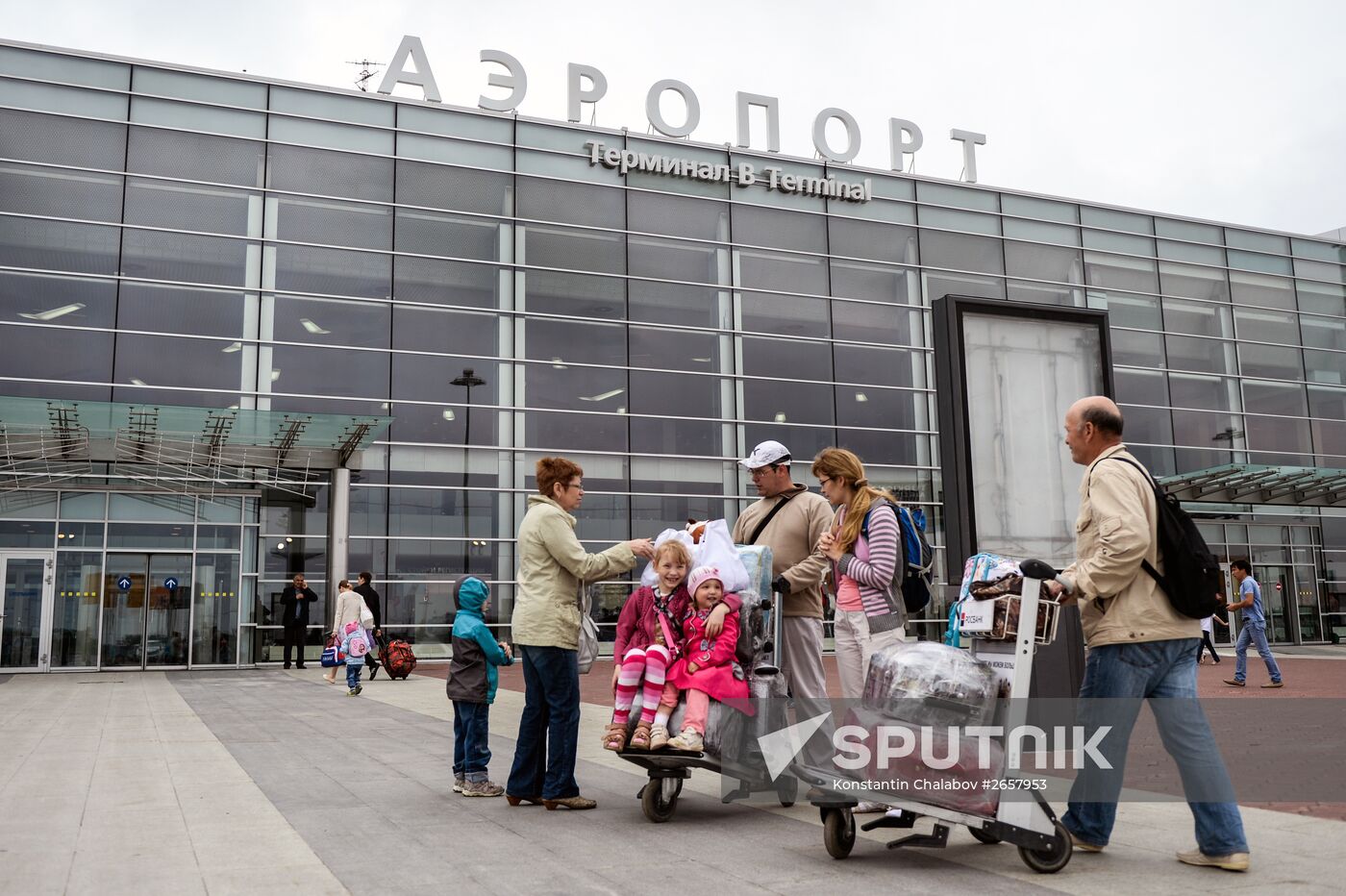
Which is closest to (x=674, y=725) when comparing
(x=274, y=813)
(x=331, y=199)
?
(x=274, y=813)

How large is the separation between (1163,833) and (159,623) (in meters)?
20.5

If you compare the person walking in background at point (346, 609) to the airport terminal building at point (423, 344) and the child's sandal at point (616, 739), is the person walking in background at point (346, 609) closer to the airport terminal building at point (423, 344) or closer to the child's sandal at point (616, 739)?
the airport terminal building at point (423, 344)

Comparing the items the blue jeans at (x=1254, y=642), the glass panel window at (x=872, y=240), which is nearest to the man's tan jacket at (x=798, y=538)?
the blue jeans at (x=1254, y=642)

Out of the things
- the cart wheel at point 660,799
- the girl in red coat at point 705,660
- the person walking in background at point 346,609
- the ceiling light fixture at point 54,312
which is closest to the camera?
the girl in red coat at point 705,660

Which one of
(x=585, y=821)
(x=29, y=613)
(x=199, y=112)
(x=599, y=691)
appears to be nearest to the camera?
(x=585, y=821)

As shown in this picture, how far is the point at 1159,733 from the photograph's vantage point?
470 centimetres

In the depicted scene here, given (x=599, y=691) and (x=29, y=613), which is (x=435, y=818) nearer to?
(x=599, y=691)

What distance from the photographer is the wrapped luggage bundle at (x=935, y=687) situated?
459cm

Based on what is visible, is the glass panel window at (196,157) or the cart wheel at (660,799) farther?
the glass panel window at (196,157)

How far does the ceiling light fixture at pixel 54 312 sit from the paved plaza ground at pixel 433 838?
49.0ft

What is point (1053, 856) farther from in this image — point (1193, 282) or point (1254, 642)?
point (1193, 282)

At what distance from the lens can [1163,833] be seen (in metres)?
5.30

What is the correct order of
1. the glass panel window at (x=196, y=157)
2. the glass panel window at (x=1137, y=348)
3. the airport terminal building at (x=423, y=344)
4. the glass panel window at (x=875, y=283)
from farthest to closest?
the glass panel window at (x=1137, y=348) < the glass panel window at (x=875, y=283) < the glass panel window at (x=196, y=157) < the airport terminal building at (x=423, y=344)

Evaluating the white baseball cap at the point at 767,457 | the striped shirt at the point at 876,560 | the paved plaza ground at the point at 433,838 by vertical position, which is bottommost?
the paved plaza ground at the point at 433,838
